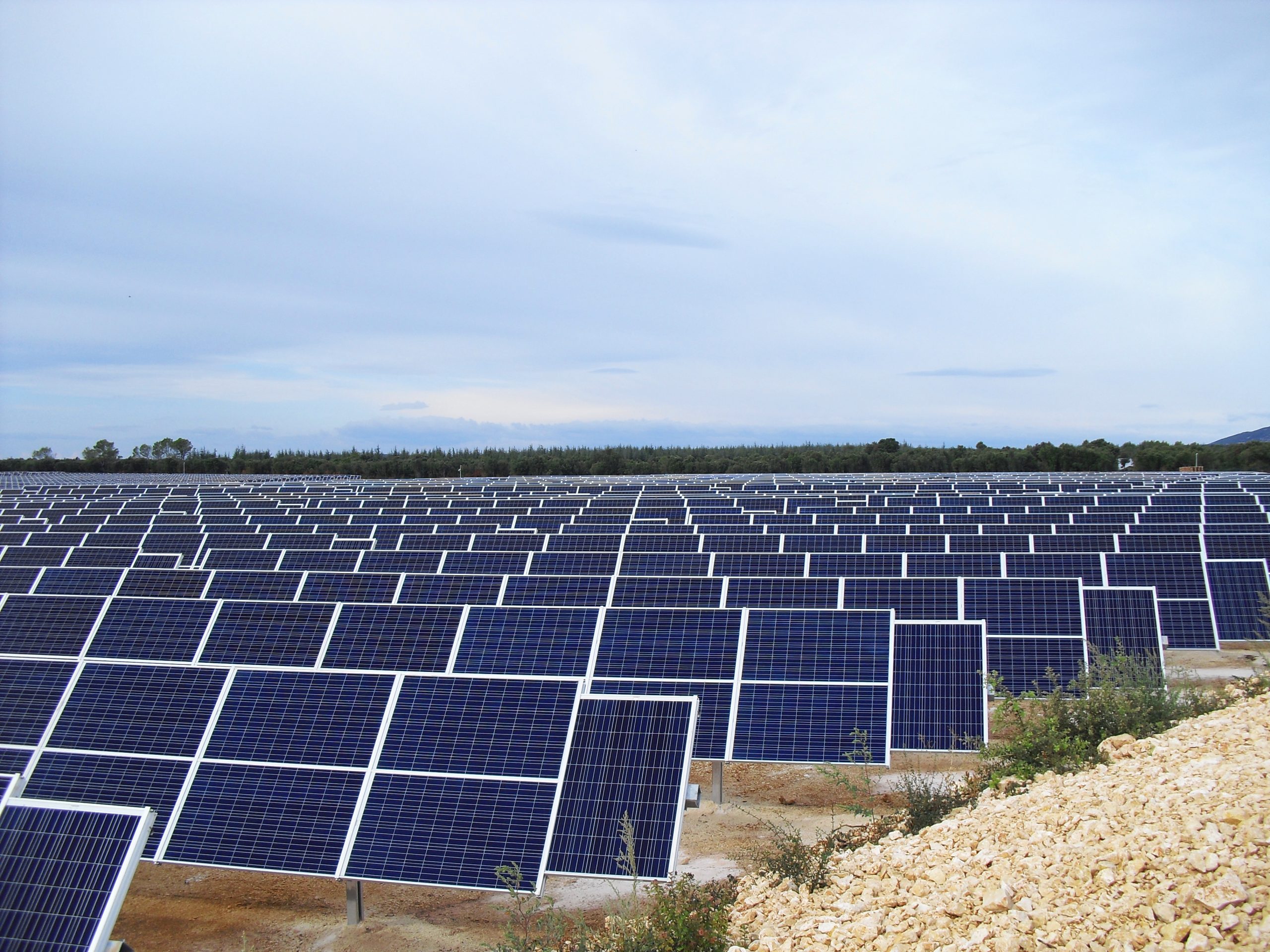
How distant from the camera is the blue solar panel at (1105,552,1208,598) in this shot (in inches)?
654

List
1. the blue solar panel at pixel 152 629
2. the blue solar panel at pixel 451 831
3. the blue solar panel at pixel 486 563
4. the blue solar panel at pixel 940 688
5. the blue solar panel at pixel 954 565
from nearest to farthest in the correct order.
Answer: the blue solar panel at pixel 451 831 < the blue solar panel at pixel 940 688 < the blue solar panel at pixel 152 629 < the blue solar panel at pixel 954 565 < the blue solar panel at pixel 486 563

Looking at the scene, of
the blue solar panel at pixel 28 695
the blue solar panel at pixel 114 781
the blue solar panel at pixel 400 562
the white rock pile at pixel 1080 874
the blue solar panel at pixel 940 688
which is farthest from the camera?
the blue solar panel at pixel 400 562

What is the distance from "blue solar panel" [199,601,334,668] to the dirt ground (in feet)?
8.14

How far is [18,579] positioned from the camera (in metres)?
17.3

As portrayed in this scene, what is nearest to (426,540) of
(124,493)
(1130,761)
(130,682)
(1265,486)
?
(130,682)

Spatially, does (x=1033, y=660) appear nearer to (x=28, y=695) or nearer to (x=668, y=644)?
(x=668, y=644)

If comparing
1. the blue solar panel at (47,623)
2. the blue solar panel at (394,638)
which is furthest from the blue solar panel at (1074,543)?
the blue solar panel at (47,623)

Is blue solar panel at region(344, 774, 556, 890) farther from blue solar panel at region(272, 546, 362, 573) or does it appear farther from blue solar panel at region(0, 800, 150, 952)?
blue solar panel at region(272, 546, 362, 573)

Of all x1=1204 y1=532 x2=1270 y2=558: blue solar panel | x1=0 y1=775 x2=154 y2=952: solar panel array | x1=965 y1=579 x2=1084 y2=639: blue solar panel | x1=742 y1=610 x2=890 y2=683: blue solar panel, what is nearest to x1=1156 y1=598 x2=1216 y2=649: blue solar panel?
x1=965 y1=579 x2=1084 y2=639: blue solar panel

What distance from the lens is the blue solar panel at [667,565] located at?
17.7 metres

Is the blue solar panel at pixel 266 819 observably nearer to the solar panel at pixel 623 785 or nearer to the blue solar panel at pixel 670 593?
the solar panel at pixel 623 785

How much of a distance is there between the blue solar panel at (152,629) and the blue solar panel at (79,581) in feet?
12.9

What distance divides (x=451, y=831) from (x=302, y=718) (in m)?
2.31

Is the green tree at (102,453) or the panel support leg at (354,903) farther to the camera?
the green tree at (102,453)
